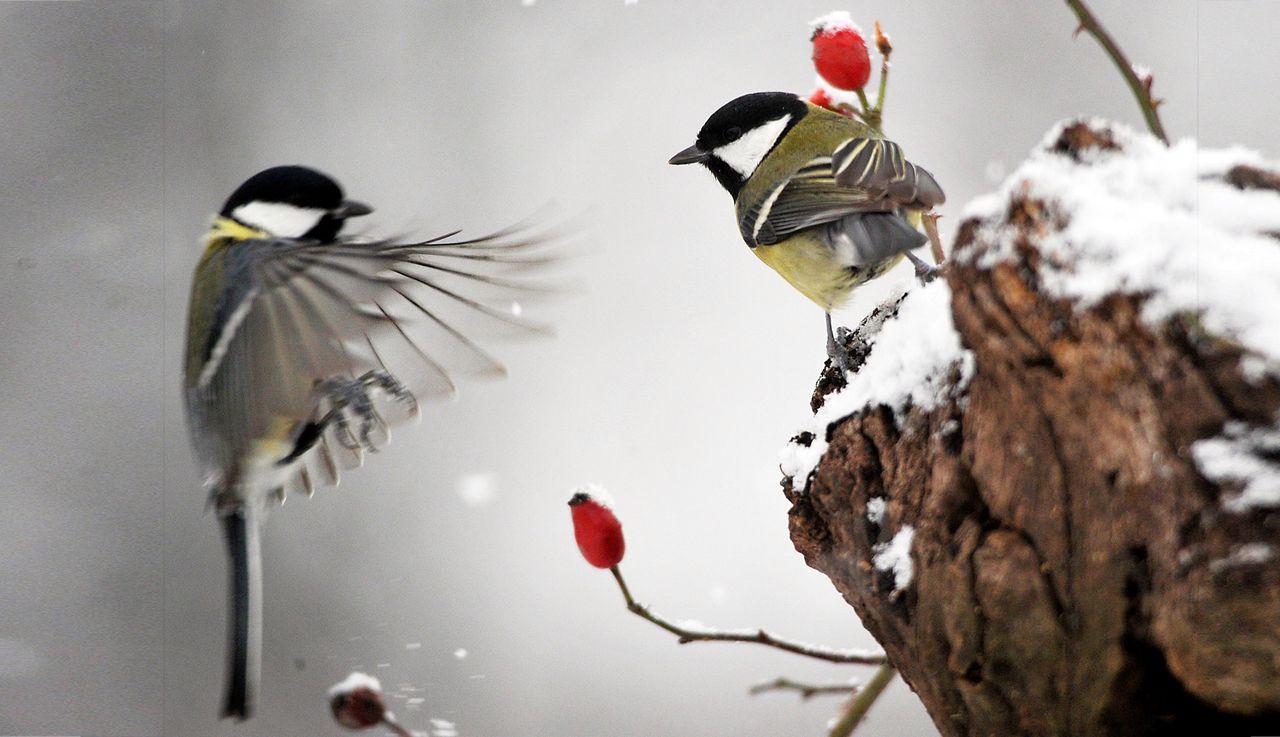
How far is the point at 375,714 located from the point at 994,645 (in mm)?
689

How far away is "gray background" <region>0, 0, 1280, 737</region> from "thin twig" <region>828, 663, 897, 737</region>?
1.50m

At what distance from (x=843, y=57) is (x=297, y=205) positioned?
875 millimetres

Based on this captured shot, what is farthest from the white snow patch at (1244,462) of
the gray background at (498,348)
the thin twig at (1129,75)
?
the gray background at (498,348)

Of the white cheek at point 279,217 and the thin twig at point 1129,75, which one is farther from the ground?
the thin twig at point 1129,75

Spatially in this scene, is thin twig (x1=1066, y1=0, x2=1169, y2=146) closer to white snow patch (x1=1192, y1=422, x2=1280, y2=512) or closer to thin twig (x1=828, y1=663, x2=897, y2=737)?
white snow patch (x1=1192, y1=422, x2=1280, y2=512)

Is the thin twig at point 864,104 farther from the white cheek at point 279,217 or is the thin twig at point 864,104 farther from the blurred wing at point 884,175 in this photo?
the white cheek at point 279,217

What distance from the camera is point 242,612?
1521mm

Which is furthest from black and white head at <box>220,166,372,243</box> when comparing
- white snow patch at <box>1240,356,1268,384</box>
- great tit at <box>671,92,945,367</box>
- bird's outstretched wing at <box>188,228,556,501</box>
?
white snow patch at <box>1240,356,1268,384</box>

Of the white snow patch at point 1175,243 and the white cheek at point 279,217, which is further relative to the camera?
the white cheek at point 279,217

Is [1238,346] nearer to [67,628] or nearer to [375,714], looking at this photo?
[375,714]

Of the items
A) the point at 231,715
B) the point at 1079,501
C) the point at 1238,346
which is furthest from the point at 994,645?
the point at 231,715

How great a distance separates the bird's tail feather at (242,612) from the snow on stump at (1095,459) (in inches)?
36.3

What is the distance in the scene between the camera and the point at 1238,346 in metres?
0.71

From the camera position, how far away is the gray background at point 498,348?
2.65 metres
